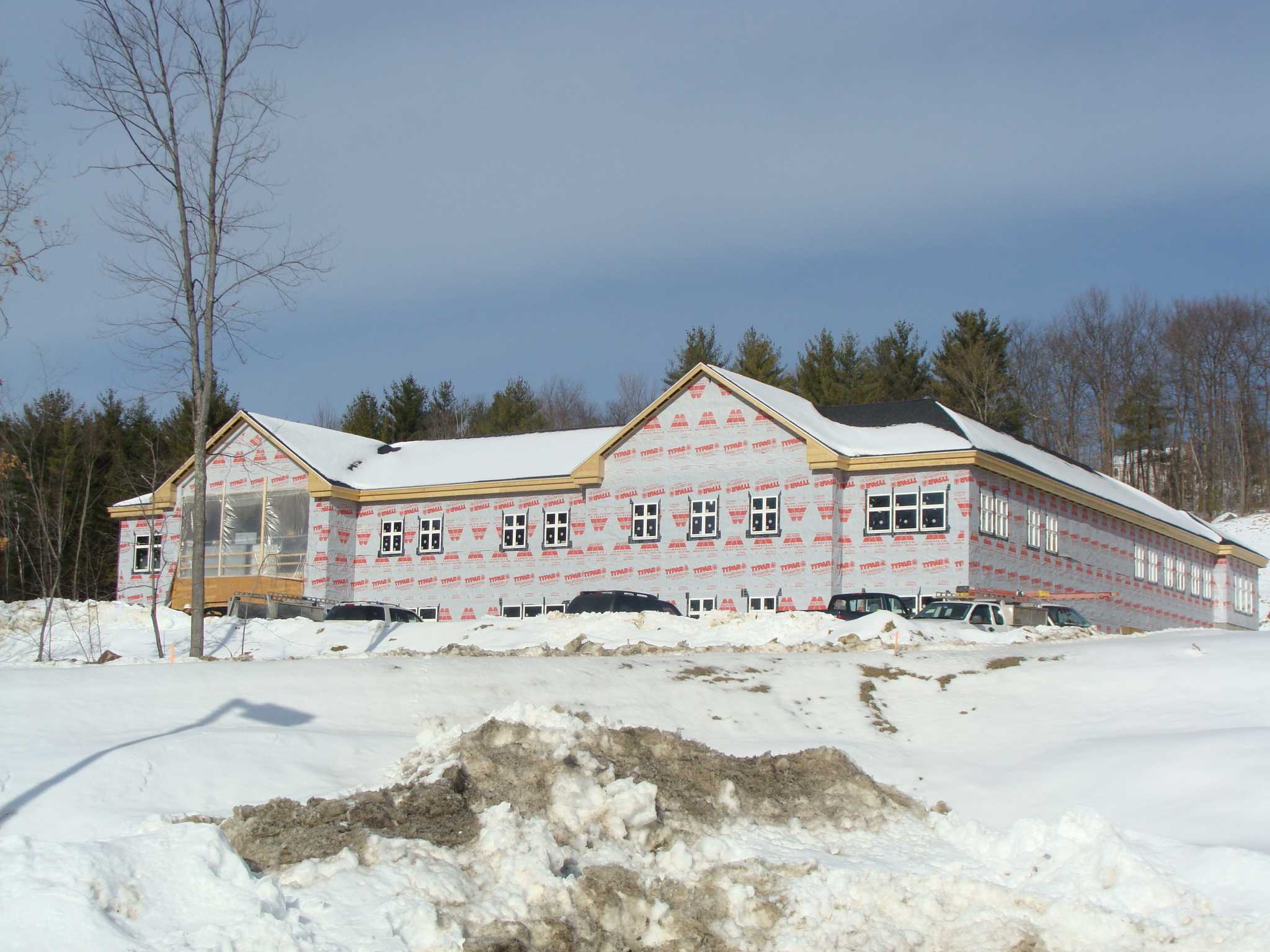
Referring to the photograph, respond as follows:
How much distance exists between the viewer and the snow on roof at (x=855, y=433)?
3825 cm

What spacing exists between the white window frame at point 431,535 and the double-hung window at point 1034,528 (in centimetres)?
1763

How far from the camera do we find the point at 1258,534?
6731 cm

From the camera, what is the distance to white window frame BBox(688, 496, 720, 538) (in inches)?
1569

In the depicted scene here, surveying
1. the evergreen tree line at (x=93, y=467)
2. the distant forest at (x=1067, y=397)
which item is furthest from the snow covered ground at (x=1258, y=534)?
the evergreen tree line at (x=93, y=467)

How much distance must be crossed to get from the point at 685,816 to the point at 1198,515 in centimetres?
7029

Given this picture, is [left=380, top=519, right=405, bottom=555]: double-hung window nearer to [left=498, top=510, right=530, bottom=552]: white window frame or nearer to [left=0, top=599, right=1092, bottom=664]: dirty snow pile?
[left=498, top=510, right=530, bottom=552]: white window frame

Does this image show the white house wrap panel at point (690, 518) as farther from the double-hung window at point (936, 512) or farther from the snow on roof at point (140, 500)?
the snow on roof at point (140, 500)

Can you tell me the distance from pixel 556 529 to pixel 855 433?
9.31 metres

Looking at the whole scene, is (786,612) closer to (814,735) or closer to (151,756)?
(814,735)

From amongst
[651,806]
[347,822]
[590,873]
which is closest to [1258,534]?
[651,806]

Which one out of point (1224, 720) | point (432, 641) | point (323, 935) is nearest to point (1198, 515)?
point (432, 641)

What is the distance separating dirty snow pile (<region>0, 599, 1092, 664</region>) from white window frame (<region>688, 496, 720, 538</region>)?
28.2 ft

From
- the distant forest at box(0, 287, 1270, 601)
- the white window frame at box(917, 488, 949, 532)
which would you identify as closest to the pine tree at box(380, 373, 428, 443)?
the distant forest at box(0, 287, 1270, 601)

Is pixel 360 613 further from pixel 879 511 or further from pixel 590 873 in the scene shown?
pixel 590 873
